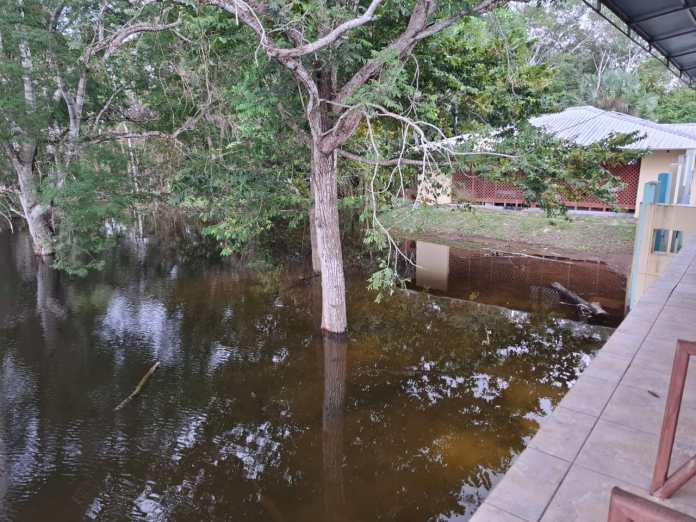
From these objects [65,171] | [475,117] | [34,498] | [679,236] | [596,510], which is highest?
[475,117]

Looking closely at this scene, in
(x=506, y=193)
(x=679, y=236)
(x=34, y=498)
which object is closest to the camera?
(x=34, y=498)

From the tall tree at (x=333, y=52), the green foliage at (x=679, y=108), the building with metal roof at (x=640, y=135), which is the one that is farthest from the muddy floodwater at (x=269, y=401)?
the green foliage at (x=679, y=108)

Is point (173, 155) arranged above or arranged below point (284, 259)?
above

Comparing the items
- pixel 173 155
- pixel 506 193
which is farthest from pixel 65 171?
pixel 506 193

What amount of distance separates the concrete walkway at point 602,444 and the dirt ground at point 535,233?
914 cm

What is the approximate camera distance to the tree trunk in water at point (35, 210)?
1259 cm

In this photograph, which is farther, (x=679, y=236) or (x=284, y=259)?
(x=284, y=259)

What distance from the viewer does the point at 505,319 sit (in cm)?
860

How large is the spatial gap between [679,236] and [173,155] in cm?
1201

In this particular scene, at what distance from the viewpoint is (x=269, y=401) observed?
5.73 metres

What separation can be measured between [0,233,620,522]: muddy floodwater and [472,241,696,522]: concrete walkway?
1.87 m

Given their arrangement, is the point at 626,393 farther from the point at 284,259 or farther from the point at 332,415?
the point at 284,259

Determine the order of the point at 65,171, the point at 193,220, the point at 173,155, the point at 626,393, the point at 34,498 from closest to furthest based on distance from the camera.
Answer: the point at 626,393 → the point at 34,498 → the point at 65,171 → the point at 173,155 → the point at 193,220

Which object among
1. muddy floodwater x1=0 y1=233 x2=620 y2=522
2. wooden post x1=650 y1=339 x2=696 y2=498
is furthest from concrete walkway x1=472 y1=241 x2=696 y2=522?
muddy floodwater x1=0 y1=233 x2=620 y2=522
